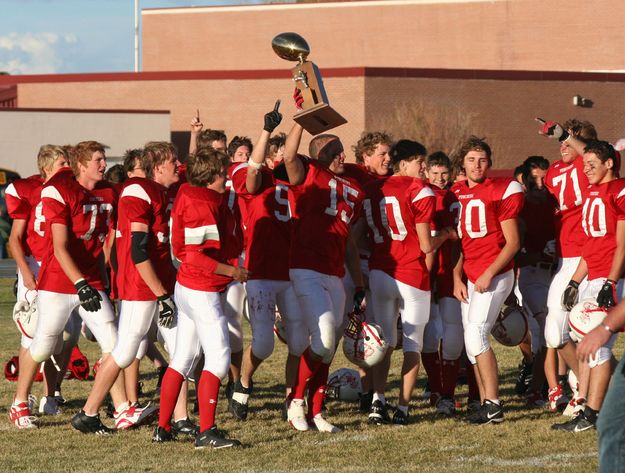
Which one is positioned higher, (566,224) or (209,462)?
(566,224)

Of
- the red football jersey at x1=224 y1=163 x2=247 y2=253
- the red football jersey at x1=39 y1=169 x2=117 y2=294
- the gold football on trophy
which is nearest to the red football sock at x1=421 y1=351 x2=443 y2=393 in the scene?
the red football jersey at x1=224 y1=163 x2=247 y2=253

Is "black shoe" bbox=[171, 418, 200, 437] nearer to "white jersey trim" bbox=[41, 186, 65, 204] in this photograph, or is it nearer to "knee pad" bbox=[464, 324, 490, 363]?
"white jersey trim" bbox=[41, 186, 65, 204]

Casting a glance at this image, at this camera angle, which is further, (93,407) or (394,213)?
(394,213)

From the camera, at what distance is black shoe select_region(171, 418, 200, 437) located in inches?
319

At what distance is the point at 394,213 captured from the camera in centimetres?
869

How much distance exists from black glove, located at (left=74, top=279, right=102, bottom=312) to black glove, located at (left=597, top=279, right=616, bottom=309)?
3.45 metres

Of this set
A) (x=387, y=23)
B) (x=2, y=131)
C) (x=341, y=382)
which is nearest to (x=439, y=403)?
(x=341, y=382)

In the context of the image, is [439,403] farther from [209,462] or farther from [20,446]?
[20,446]

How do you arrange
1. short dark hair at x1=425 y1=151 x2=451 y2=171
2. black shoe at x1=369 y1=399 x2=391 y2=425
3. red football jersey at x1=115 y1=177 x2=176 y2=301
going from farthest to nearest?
Answer: short dark hair at x1=425 y1=151 x2=451 y2=171 < black shoe at x1=369 y1=399 x2=391 y2=425 < red football jersey at x1=115 y1=177 x2=176 y2=301

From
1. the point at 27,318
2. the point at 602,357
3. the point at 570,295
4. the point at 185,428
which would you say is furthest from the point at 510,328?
the point at 27,318

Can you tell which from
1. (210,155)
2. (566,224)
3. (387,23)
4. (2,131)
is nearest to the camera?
(210,155)

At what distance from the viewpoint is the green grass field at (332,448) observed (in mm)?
7156

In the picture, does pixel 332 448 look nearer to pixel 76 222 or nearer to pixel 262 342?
pixel 262 342

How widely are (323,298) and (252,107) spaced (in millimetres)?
36901
